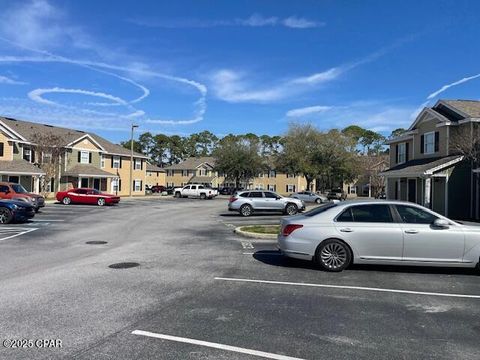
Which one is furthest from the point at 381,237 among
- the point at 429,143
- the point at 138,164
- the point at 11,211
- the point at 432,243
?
the point at 138,164

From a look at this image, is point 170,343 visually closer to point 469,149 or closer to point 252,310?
point 252,310

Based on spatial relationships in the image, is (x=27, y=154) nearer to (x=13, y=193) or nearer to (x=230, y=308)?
(x=13, y=193)

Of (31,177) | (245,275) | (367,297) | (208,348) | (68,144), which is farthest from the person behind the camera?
(68,144)

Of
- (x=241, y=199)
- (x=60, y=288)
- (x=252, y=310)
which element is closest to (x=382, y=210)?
(x=252, y=310)

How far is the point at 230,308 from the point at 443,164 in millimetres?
23318

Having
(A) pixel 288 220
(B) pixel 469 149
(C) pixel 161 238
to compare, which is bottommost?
(C) pixel 161 238

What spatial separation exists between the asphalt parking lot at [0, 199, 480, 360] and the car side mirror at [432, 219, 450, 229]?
1.03m

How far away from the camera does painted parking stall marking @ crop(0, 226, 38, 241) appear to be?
46.9 ft

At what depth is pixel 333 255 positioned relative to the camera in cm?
883

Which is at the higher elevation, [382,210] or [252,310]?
[382,210]

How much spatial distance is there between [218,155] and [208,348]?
68393 millimetres

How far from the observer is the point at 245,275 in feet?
27.7

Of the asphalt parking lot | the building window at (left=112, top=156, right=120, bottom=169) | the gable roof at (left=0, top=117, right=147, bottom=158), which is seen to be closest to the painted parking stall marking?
the asphalt parking lot

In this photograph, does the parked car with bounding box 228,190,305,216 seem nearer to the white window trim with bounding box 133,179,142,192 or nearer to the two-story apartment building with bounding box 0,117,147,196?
the two-story apartment building with bounding box 0,117,147,196
